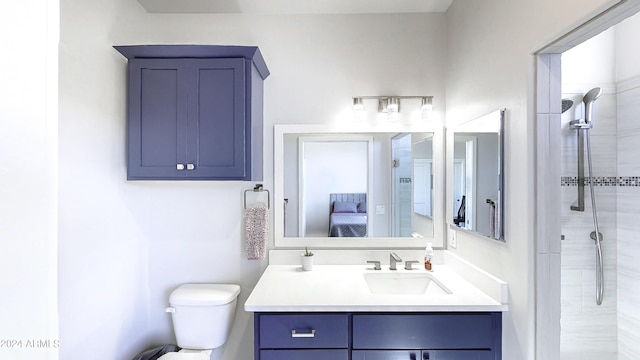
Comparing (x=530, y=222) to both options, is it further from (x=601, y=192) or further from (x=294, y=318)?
(x=294, y=318)

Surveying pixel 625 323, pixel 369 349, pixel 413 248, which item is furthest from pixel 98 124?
pixel 625 323

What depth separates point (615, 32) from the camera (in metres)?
1.73

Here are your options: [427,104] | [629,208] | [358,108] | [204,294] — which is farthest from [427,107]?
[204,294]

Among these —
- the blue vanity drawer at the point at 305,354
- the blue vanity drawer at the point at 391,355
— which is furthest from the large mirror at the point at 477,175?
the blue vanity drawer at the point at 305,354

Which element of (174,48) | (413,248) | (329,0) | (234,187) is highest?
(329,0)

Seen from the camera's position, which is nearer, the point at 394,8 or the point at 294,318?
the point at 294,318

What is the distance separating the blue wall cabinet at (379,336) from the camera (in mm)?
1433

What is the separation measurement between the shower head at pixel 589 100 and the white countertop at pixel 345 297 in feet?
3.78

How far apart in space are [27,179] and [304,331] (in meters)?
1.36

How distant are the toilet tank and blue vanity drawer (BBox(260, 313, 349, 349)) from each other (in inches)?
19.8

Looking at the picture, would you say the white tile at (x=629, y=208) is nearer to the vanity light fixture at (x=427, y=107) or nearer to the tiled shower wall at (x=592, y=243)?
the tiled shower wall at (x=592, y=243)

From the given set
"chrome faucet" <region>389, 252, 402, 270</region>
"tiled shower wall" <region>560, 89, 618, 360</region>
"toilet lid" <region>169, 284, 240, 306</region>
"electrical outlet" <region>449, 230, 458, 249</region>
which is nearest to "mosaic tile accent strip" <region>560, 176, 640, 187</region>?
"tiled shower wall" <region>560, 89, 618, 360</region>

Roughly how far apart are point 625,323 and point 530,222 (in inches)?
46.2

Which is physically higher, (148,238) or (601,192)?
(601,192)
